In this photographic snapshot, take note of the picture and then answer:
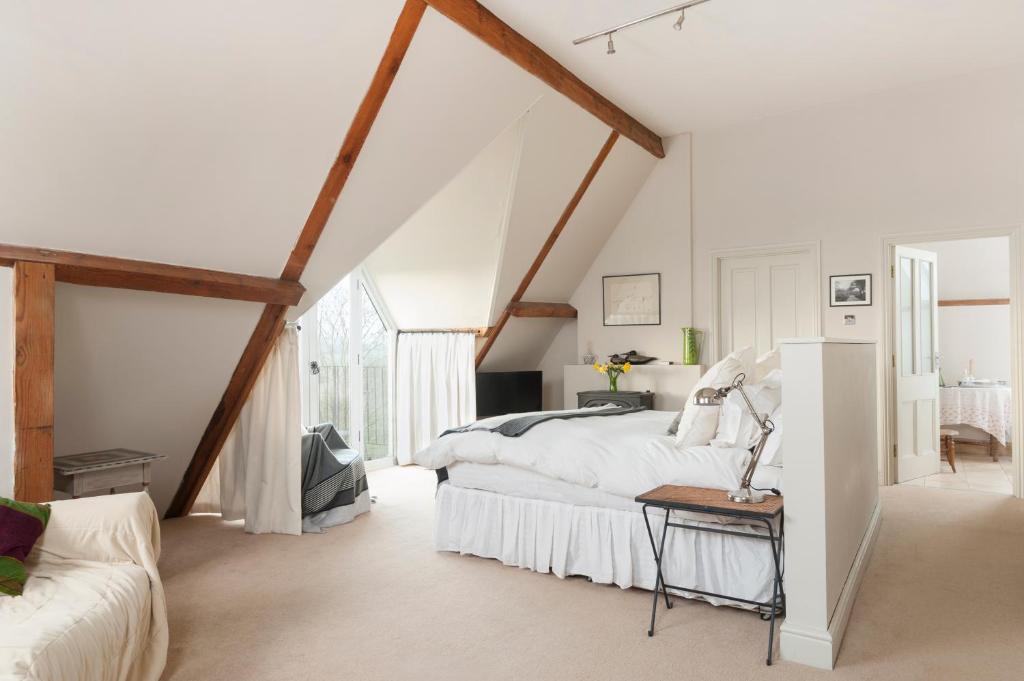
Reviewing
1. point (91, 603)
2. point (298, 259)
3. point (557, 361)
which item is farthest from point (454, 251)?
point (91, 603)

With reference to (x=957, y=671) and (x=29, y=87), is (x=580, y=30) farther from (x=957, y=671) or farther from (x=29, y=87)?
(x=957, y=671)

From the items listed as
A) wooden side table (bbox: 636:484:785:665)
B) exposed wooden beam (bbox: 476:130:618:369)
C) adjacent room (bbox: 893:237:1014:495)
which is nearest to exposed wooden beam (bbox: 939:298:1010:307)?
adjacent room (bbox: 893:237:1014:495)

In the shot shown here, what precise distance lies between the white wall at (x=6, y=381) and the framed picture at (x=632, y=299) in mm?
4962

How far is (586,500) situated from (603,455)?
0.80 feet

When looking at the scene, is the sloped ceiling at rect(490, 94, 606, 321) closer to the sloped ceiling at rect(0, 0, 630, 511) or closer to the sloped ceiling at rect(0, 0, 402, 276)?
the sloped ceiling at rect(0, 0, 630, 511)

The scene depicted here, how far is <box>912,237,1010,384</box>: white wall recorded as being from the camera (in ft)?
23.0

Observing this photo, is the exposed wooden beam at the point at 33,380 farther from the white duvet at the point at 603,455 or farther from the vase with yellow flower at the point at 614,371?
the vase with yellow flower at the point at 614,371

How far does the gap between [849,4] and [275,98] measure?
3108mm

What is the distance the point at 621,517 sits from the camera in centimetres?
332

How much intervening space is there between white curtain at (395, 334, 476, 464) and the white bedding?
2448mm

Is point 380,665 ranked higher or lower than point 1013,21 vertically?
lower

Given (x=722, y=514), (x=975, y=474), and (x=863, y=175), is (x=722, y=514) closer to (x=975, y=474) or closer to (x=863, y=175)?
(x=863, y=175)

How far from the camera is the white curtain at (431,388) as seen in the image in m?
6.50

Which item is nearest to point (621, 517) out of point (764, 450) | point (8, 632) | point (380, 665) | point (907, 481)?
point (764, 450)
